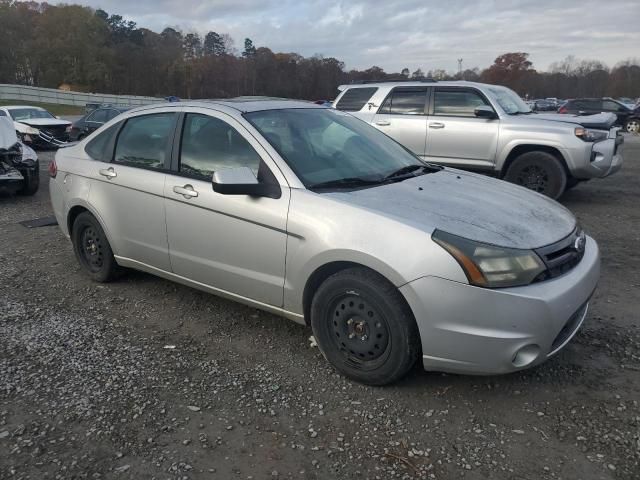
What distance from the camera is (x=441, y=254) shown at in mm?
2736

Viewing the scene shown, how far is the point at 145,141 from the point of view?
4320 millimetres

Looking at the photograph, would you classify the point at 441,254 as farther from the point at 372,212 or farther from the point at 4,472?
the point at 4,472

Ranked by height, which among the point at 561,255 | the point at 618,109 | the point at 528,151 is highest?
the point at 618,109

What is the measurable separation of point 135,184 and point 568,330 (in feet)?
10.7

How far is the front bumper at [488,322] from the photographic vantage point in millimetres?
2678

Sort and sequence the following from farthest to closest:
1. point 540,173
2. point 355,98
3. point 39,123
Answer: point 39,123, point 355,98, point 540,173

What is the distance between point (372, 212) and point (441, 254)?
1.60 feet

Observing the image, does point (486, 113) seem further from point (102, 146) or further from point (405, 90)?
point (102, 146)

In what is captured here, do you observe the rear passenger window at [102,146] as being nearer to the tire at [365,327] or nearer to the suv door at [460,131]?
the tire at [365,327]

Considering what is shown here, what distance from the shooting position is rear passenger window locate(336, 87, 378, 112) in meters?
9.30

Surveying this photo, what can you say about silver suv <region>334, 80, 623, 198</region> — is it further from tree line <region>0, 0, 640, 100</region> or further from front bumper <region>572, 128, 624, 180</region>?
tree line <region>0, 0, 640, 100</region>

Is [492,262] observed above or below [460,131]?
below

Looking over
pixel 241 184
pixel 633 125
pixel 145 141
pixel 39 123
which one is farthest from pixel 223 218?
pixel 633 125

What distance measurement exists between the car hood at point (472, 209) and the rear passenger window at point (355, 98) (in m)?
5.83
